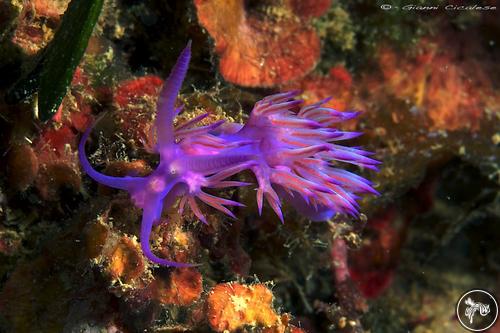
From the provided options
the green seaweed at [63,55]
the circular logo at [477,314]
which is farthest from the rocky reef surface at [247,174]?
the circular logo at [477,314]

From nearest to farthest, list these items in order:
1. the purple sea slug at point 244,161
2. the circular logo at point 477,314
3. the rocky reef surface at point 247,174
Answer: the purple sea slug at point 244,161 → the rocky reef surface at point 247,174 → the circular logo at point 477,314

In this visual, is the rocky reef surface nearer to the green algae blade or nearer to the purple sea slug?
the green algae blade

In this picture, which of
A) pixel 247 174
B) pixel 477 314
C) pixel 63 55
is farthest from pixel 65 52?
pixel 477 314

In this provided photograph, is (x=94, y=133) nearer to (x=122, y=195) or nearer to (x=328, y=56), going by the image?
(x=122, y=195)

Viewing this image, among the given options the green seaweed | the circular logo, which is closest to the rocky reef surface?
the green seaweed

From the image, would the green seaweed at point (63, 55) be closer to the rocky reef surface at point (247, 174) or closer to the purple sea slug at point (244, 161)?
the rocky reef surface at point (247, 174)

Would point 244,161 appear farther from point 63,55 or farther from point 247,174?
point 63,55

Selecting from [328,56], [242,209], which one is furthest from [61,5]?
[328,56]
